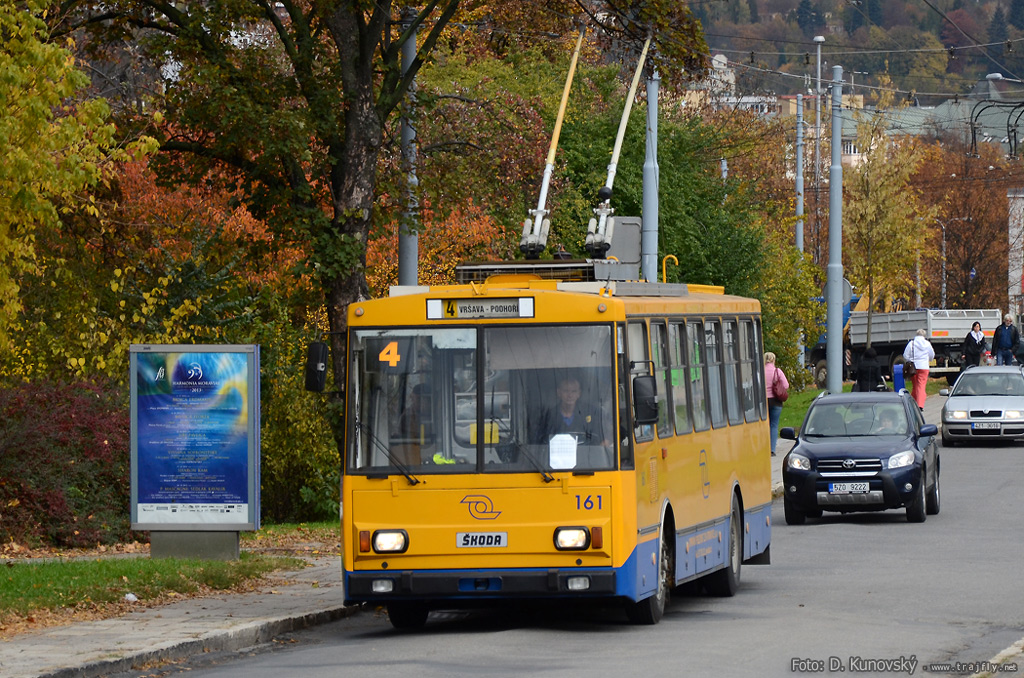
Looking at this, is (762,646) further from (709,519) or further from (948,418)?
(948,418)

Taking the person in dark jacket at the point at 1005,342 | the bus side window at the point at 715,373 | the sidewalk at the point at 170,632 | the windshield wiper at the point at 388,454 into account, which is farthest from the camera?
the person in dark jacket at the point at 1005,342

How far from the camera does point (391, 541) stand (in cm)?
1305

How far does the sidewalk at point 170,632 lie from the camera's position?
1145 centimetres

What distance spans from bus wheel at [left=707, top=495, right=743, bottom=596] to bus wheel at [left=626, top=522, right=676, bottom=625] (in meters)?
1.75

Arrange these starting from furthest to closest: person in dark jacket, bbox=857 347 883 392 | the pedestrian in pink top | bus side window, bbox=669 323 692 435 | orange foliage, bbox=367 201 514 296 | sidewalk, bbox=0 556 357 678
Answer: person in dark jacket, bbox=857 347 883 392
orange foliage, bbox=367 201 514 296
the pedestrian in pink top
bus side window, bbox=669 323 692 435
sidewalk, bbox=0 556 357 678

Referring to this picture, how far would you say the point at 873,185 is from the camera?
70.8 meters

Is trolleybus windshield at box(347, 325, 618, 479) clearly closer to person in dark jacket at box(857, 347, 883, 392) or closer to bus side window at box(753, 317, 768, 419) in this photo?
bus side window at box(753, 317, 768, 419)

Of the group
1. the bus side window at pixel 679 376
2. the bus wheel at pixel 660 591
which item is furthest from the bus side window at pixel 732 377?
the bus wheel at pixel 660 591

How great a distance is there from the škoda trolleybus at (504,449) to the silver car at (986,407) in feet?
74.6

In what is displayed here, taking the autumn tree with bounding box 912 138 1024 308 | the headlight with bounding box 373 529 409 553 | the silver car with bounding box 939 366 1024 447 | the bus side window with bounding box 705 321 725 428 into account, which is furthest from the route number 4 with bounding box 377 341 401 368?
the autumn tree with bounding box 912 138 1024 308

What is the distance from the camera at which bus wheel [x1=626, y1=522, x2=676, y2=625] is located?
13.6 meters

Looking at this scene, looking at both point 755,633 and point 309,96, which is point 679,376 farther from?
point 309,96

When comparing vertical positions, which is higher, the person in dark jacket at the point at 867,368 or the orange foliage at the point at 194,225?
the orange foliage at the point at 194,225

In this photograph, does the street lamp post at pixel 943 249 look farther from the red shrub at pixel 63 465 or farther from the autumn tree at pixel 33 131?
the autumn tree at pixel 33 131
